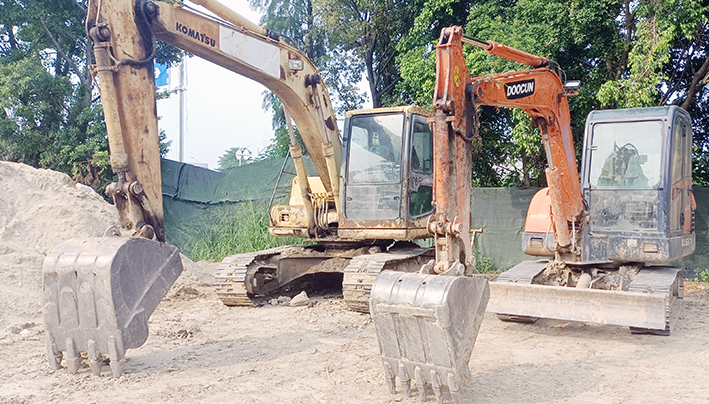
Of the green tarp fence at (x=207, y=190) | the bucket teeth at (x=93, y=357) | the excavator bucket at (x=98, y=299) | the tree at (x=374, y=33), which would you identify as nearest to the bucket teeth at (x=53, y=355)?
the excavator bucket at (x=98, y=299)

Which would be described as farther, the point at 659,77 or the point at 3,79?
the point at 3,79

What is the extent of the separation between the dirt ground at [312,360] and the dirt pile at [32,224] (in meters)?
0.03

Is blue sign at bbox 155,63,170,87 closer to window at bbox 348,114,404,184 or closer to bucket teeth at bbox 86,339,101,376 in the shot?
window at bbox 348,114,404,184

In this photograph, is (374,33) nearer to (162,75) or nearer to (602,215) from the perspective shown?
(162,75)

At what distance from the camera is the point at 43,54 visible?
57.4 feet

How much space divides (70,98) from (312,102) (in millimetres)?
11416

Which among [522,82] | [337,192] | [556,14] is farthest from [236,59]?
[556,14]

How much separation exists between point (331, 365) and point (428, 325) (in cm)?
148

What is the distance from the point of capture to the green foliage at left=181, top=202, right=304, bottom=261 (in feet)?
42.4

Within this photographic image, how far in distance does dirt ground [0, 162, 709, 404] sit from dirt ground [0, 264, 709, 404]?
1cm

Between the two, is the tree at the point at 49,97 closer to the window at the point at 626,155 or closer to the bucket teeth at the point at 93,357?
the bucket teeth at the point at 93,357

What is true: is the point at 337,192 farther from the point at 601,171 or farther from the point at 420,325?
the point at 420,325

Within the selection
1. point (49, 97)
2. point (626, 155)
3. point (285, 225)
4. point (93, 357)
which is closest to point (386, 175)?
point (285, 225)

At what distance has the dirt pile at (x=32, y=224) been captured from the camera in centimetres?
776
